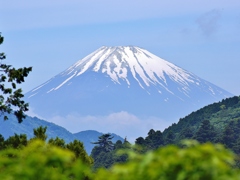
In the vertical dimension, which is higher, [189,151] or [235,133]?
[235,133]

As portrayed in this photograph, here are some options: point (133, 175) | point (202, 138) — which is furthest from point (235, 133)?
point (133, 175)

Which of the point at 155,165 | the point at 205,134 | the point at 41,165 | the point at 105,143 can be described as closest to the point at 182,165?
the point at 155,165

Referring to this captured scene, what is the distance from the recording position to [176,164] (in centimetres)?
523

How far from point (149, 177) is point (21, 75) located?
32806 mm

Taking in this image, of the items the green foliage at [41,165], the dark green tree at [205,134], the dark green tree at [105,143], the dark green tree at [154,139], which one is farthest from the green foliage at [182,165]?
the dark green tree at [105,143]

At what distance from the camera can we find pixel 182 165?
5.21 meters

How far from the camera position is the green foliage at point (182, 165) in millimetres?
5086

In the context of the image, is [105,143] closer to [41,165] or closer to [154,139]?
[154,139]

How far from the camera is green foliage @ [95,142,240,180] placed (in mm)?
5086

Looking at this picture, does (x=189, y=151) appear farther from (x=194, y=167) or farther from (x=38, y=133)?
(x=38, y=133)

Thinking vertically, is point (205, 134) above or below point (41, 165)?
above

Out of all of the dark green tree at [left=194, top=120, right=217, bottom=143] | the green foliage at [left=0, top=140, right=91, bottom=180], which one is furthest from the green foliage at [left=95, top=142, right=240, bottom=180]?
the dark green tree at [left=194, top=120, right=217, bottom=143]

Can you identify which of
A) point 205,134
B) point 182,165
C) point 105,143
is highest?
point 105,143

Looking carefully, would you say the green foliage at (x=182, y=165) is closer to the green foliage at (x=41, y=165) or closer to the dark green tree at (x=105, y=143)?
the green foliage at (x=41, y=165)
